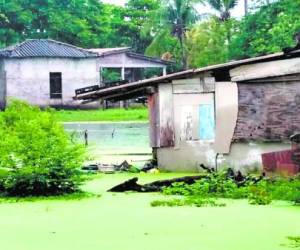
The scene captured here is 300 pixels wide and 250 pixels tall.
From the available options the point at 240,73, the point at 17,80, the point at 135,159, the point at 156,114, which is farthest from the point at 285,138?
the point at 17,80

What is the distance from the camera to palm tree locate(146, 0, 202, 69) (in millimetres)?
44675

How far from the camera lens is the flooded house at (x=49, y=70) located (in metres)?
39.4

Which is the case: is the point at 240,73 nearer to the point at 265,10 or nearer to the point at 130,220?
the point at 130,220

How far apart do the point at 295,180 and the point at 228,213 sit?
276cm

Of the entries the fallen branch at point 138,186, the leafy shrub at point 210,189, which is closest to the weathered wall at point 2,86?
the fallen branch at point 138,186

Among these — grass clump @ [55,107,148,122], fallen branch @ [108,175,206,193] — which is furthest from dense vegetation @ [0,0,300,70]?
fallen branch @ [108,175,206,193]

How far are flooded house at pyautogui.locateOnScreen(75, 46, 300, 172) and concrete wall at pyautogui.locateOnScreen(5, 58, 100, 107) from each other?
24.7 meters

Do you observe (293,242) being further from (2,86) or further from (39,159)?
(2,86)

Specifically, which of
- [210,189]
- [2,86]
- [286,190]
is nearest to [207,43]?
[2,86]

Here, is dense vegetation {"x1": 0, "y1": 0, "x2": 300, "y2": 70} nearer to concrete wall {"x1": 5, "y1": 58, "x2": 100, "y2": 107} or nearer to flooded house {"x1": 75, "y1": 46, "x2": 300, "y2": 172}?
concrete wall {"x1": 5, "y1": 58, "x2": 100, "y2": 107}

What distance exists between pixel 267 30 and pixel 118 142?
51.7 ft

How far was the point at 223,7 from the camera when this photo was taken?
45.2 m

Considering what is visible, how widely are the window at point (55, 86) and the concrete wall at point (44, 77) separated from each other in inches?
8.0

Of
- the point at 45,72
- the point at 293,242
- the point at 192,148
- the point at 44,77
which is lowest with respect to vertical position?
the point at 293,242
